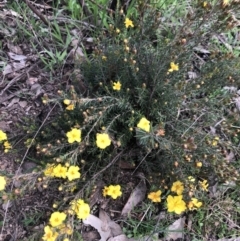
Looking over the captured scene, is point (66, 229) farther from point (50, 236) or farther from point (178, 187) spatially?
point (178, 187)

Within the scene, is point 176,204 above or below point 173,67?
below

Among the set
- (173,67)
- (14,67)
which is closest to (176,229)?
(173,67)

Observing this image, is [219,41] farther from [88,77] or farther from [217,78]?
[88,77]

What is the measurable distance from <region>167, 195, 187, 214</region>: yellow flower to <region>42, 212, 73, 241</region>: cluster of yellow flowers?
0.65 metres

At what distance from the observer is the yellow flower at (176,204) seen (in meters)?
2.51

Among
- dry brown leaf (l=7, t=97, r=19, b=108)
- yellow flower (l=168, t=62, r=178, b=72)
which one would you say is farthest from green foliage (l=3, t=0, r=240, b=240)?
dry brown leaf (l=7, t=97, r=19, b=108)

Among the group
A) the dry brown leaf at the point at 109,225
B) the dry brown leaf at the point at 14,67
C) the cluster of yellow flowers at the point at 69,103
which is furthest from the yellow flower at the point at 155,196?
the dry brown leaf at the point at 14,67

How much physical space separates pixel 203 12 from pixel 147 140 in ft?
2.76

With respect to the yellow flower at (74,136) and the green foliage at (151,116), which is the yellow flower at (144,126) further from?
the yellow flower at (74,136)

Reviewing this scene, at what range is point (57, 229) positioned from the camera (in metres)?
2.33

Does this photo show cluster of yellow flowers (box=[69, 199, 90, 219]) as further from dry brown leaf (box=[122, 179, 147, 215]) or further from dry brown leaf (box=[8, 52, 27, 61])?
dry brown leaf (box=[8, 52, 27, 61])

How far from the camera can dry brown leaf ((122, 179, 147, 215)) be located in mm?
2809

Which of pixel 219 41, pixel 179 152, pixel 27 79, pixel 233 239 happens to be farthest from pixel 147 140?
pixel 219 41

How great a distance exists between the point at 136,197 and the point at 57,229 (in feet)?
2.34
